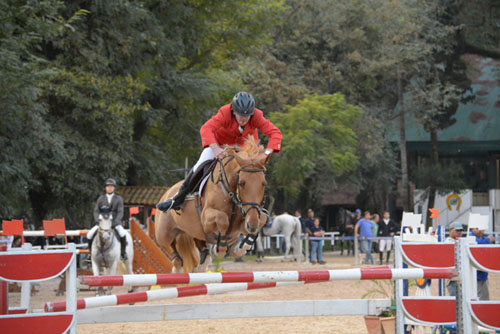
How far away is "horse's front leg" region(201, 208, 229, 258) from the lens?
670cm

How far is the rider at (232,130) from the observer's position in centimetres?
705

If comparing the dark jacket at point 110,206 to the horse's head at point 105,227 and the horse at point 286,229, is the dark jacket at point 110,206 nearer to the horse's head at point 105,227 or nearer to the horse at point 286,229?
the horse's head at point 105,227

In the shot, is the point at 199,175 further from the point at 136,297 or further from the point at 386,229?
the point at 386,229

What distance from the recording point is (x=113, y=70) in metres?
24.8

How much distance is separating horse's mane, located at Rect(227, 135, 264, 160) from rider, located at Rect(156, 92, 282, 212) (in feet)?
0.31

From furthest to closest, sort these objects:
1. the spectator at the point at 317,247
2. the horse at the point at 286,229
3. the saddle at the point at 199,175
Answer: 1. the horse at the point at 286,229
2. the spectator at the point at 317,247
3. the saddle at the point at 199,175

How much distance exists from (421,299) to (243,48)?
24.9m

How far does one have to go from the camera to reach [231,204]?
6.89m

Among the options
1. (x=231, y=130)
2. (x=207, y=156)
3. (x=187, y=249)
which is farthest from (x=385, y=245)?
(x=231, y=130)

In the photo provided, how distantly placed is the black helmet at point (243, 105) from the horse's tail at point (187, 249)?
1974 millimetres

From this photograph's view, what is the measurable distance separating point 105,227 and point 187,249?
6.19 meters

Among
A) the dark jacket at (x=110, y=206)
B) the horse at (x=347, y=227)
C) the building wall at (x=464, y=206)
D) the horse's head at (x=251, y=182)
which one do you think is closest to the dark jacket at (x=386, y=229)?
the horse at (x=347, y=227)

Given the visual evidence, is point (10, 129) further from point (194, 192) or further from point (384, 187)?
point (384, 187)

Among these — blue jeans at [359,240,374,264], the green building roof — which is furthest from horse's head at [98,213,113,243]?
the green building roof
